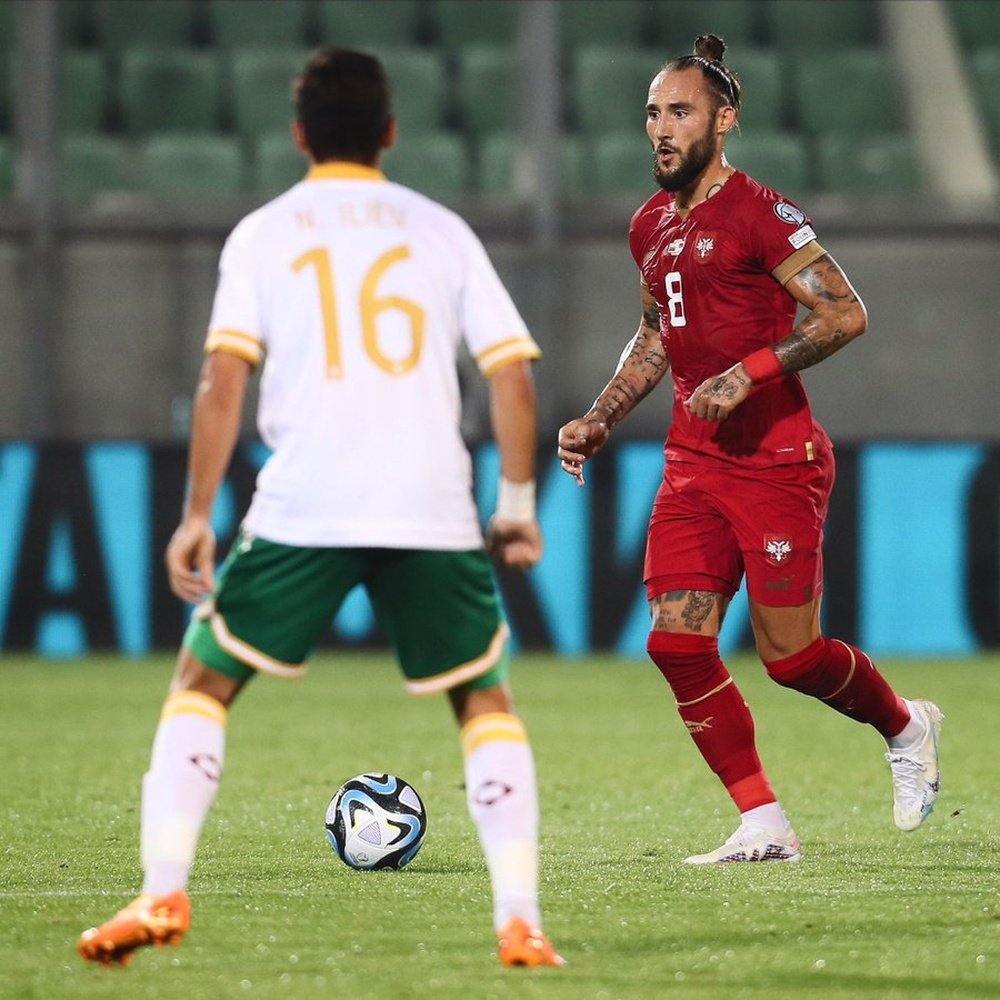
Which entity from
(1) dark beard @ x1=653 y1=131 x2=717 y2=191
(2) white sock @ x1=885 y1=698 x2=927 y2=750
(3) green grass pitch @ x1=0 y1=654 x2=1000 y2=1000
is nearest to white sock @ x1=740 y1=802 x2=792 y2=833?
(3) green grass pitch @ x1=0 y1=654 x2=1000 y2=1000

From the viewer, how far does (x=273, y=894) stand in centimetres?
454

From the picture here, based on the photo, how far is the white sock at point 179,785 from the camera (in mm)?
3609

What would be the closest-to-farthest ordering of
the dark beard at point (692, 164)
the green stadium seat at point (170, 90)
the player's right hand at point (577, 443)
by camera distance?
1. the player's right hand at point (577, 443)
2. the dark beard at point (692, 164)
3. the green stadium seat at point (170, 90)

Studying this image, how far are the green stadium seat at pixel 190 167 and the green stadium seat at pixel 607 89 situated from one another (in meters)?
2.22

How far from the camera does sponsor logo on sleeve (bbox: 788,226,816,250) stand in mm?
4961

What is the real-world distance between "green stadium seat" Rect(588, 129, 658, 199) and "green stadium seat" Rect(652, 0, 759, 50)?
36.7 inches

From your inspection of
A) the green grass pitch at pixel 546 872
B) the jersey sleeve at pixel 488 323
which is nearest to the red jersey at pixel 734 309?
the green grass pitch at pixel 546 872

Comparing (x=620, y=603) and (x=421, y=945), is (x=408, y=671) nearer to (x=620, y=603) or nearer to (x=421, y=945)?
(x=421, y=945)

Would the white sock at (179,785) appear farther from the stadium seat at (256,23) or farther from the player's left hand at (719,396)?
the stadium seat at (256,23)

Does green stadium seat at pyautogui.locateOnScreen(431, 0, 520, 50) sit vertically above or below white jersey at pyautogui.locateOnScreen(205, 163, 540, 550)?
above

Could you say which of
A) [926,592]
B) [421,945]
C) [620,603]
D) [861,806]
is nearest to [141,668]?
[620,603]

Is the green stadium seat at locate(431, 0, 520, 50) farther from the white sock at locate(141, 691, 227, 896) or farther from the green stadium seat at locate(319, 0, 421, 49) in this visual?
the white sock at locate(141, 691, 227, 896)

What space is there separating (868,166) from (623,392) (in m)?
9.28

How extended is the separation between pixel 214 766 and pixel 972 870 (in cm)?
197
